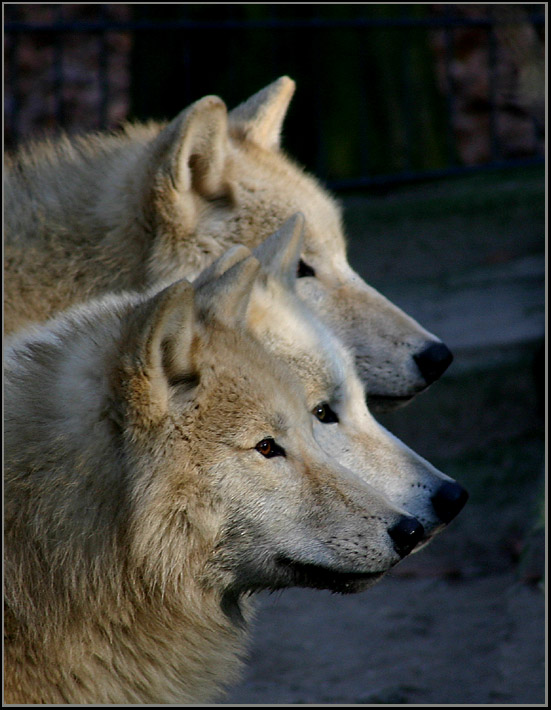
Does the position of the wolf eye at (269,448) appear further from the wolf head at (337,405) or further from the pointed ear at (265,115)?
the pointed ear at (265,115)

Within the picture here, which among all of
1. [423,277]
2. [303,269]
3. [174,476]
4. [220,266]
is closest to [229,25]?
[423,277]

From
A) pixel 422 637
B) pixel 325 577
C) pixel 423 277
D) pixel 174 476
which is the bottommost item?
pixel 422 637

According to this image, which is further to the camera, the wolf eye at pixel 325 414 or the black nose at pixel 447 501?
the wolf eye at pixel 325 414

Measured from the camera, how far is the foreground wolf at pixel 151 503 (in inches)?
101

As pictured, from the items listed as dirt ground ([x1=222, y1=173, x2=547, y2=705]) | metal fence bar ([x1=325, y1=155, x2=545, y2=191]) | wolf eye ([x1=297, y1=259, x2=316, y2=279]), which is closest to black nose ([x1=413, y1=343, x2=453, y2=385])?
wolf eye ([x1=297, y1=259, x2=316, y2=279])

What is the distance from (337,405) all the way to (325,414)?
0.19ft

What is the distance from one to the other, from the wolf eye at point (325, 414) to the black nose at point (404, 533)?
2.12 feet

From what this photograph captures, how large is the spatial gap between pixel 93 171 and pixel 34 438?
6.59 ft

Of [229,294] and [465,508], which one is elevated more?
[229,294]

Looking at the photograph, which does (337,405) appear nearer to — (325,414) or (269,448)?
(325,414)

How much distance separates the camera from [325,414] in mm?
3314

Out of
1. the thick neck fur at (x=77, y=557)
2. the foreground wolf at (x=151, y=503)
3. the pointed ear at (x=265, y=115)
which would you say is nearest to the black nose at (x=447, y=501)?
the foreground wolf at (x=151, y=503)

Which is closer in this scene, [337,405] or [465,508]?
[337,405]

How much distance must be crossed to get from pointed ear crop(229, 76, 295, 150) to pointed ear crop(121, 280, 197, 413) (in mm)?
2227
